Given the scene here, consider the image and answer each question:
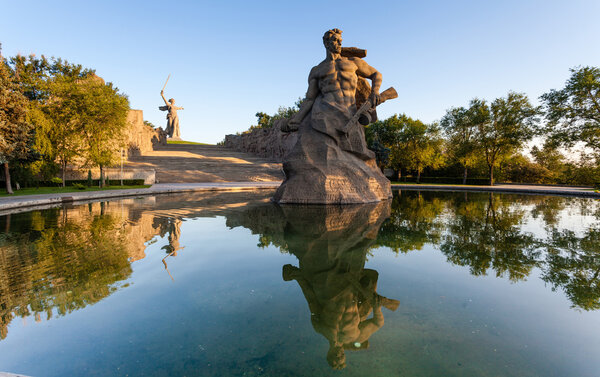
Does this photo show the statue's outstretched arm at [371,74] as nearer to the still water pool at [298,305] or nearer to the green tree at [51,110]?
the still water pool at [298,305]

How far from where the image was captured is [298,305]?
3098mm

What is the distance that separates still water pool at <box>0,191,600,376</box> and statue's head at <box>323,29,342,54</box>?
9.00 meters

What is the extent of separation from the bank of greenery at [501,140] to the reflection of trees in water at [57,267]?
103 ft

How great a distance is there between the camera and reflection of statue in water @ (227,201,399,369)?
263 centimetres

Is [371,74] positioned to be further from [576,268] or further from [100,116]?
[100,116]

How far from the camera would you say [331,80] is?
11930mm

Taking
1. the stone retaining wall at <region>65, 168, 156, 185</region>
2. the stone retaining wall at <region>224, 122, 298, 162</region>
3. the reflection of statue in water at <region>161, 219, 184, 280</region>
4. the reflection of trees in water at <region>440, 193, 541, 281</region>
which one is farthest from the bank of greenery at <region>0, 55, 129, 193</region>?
the reflection of trees in water at <region>440, 193, 541, 281</region>

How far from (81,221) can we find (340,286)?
26.9ft

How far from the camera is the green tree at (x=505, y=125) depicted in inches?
1139

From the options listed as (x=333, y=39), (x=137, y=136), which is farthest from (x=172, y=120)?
(x=333, y=39)

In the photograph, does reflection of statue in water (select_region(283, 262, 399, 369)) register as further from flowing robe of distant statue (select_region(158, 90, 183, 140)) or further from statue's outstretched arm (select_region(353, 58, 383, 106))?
flowing robe of distant statue (select_region(158, 90, 183, 140))

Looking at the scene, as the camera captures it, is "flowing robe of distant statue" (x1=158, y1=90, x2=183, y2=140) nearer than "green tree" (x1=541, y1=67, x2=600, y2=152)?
No

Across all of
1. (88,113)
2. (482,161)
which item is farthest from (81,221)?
(482,161)

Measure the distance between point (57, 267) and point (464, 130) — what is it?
3872 cm
